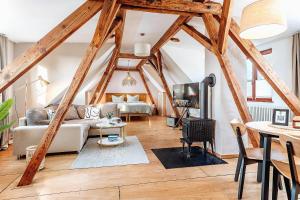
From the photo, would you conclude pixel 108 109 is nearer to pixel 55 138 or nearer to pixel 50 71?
pixel 50 71

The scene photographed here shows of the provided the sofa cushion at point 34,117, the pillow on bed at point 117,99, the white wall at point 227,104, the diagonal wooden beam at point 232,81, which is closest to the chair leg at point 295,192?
the diagonal wooden beam at point 232,81

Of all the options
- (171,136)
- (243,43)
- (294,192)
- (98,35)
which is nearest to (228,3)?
(243,43)

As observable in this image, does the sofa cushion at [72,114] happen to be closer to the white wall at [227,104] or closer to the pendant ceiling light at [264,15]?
the white wall at [227,104]

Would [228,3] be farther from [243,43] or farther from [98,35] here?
[98,35]

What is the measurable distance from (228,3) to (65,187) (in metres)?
3.37

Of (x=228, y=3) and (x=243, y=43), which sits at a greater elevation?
(x=228, y=3)

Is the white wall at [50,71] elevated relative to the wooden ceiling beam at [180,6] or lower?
lower

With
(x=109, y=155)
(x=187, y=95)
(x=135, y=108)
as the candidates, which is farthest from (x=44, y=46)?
(x=135, y=108)

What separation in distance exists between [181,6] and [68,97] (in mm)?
2274

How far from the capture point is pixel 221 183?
2.47 metres

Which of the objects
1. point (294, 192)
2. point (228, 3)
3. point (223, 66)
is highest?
point (228, 3)

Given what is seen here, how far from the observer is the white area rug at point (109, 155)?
10.4 feet

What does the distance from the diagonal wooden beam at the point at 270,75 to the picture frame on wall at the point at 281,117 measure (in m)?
1.20

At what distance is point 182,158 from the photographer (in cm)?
344
